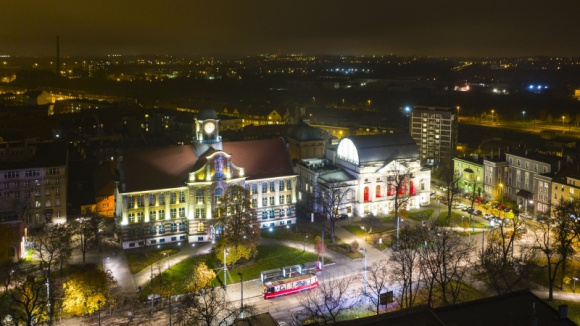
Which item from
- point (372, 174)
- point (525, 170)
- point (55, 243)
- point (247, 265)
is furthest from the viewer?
point (525, 170)

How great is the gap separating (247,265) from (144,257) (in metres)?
10.7

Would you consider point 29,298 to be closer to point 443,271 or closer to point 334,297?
point 334,297

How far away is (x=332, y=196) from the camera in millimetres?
64625

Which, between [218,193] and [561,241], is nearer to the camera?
[561,241]

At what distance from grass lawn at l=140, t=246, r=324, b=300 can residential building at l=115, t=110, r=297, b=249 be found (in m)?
6.15

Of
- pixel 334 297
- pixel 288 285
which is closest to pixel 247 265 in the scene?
pixel 288 285

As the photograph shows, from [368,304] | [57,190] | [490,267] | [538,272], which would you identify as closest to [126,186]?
[57,190]

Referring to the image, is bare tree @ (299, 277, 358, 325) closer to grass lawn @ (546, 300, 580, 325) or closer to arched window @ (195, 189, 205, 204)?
grass lawn @ (546, 300, 580, 325)

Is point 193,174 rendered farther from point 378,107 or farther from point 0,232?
point 378,107

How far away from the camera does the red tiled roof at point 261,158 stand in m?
63.7

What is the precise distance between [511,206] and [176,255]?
44.3 meters

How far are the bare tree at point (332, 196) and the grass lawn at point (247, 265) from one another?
27.2 feet

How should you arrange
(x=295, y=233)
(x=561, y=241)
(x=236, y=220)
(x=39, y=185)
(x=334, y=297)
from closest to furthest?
(x=334, y=297), (x=561, y=241), (x=236, y=220), (x=295, y=233), (x=39, y=185)

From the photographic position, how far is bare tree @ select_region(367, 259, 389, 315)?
Result: 145 feet
